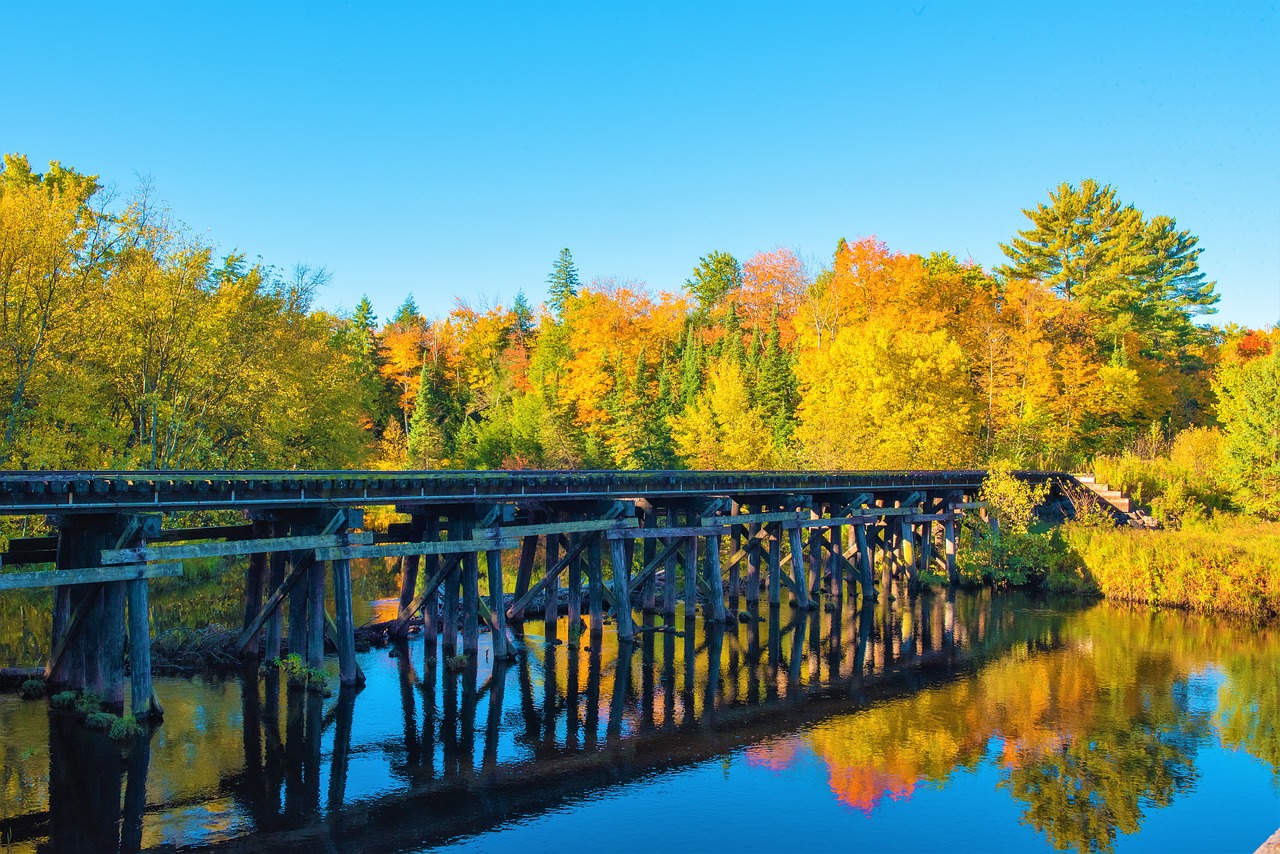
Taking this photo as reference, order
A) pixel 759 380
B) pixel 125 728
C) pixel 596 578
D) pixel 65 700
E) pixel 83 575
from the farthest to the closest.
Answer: pixel 759 380 → pixel 596 578 → pixel 65 700 → pixel 125 728 → pixel 83 575

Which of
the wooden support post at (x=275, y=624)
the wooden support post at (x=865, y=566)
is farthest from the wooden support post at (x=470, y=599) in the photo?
the wooden support post at (x=865, y=566)

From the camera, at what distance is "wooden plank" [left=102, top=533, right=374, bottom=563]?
14.5m

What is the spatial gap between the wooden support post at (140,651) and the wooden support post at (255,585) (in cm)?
406

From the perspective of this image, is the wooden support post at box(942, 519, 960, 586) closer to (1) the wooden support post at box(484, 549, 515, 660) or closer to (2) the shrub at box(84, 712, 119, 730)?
(1) the wooden support post at box(484, 549, 515, 660)

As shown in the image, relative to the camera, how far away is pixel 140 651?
14984mm

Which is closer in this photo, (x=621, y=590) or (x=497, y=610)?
(x=497, y=610)

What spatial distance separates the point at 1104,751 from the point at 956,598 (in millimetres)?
15669

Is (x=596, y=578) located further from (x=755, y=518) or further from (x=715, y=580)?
(x=755, y=518)

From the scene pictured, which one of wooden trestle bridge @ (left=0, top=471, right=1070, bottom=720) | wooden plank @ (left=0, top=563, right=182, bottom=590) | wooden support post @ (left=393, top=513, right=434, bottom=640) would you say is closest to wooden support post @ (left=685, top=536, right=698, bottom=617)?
wooden trestle bridge @ (left=0, top=471, right=1070, bottom=720)

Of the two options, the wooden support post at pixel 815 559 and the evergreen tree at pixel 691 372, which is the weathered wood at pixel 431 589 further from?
the evergreen tree at pixel 691 372

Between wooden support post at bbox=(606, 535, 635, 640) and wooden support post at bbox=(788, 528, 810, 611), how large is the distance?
603 centimetres

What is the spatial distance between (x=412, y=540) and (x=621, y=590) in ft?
16.4

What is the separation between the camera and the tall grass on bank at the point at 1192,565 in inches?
1099

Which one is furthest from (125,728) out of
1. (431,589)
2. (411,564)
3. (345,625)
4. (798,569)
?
(798,569)
